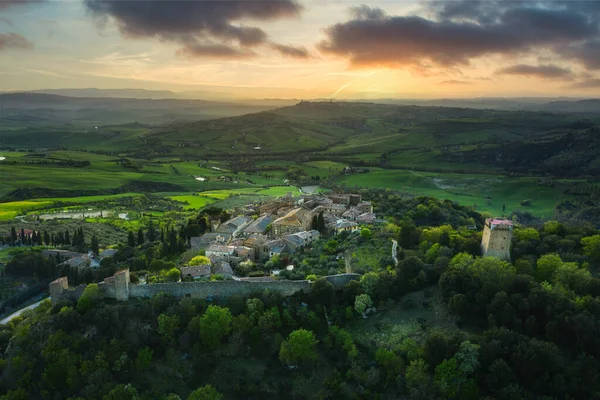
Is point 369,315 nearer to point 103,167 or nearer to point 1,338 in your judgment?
point 1,338

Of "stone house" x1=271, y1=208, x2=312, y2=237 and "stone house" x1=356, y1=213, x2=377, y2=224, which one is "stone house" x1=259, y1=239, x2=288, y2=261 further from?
"stone house" x1=356, y1=213, x2=377, y2=224

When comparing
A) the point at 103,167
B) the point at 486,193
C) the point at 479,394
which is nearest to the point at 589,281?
the point at 479,394

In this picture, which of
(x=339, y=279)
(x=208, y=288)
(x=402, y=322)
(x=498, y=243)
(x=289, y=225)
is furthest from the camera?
(x=289, y=225)

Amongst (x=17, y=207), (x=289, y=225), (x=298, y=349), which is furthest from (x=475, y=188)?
(x=17, y=207)

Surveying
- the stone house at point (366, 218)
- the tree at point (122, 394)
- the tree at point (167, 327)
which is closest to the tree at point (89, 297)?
the tree at point (167, 327)

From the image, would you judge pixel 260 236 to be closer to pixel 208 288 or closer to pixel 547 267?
pixel 208 288

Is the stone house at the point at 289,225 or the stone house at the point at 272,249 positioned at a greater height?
the stone house at the point at 289,225

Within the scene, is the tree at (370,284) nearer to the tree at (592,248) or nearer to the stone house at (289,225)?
the stone house at (289,225)
